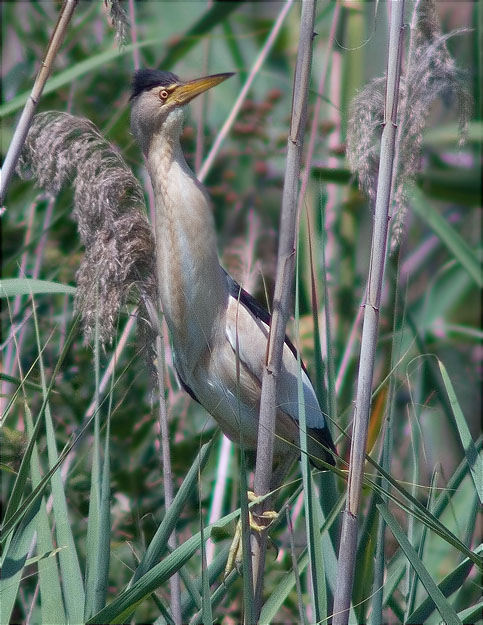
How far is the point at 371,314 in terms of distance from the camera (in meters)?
1.06

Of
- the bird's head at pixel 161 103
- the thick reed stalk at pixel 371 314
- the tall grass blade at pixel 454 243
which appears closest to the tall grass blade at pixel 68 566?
the thick reed stalk at pixel 371 314

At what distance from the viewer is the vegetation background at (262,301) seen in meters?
1.20

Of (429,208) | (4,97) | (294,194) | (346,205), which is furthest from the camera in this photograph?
(346,205)

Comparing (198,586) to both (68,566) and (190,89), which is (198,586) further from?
(190,89)

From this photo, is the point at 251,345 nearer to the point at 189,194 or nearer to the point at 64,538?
the point at 189,194

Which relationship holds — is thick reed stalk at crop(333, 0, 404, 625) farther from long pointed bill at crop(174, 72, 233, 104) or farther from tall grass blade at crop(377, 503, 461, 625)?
long pointed bill at crop(174, 72, 233, 104)

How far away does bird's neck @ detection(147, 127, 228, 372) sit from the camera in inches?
60.9

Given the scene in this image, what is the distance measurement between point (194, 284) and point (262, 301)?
3.55ft

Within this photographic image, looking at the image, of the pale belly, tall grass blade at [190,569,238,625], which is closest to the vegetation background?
tall grass blade at [190,569,238,625]

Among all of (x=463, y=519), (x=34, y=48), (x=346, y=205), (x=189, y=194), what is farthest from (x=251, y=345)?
(x=34, y=48)

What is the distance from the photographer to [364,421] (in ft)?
3.49

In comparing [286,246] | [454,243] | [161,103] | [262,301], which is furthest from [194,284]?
[262,301]

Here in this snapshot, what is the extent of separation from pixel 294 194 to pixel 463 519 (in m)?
0.91

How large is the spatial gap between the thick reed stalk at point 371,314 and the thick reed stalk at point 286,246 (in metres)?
0.10
